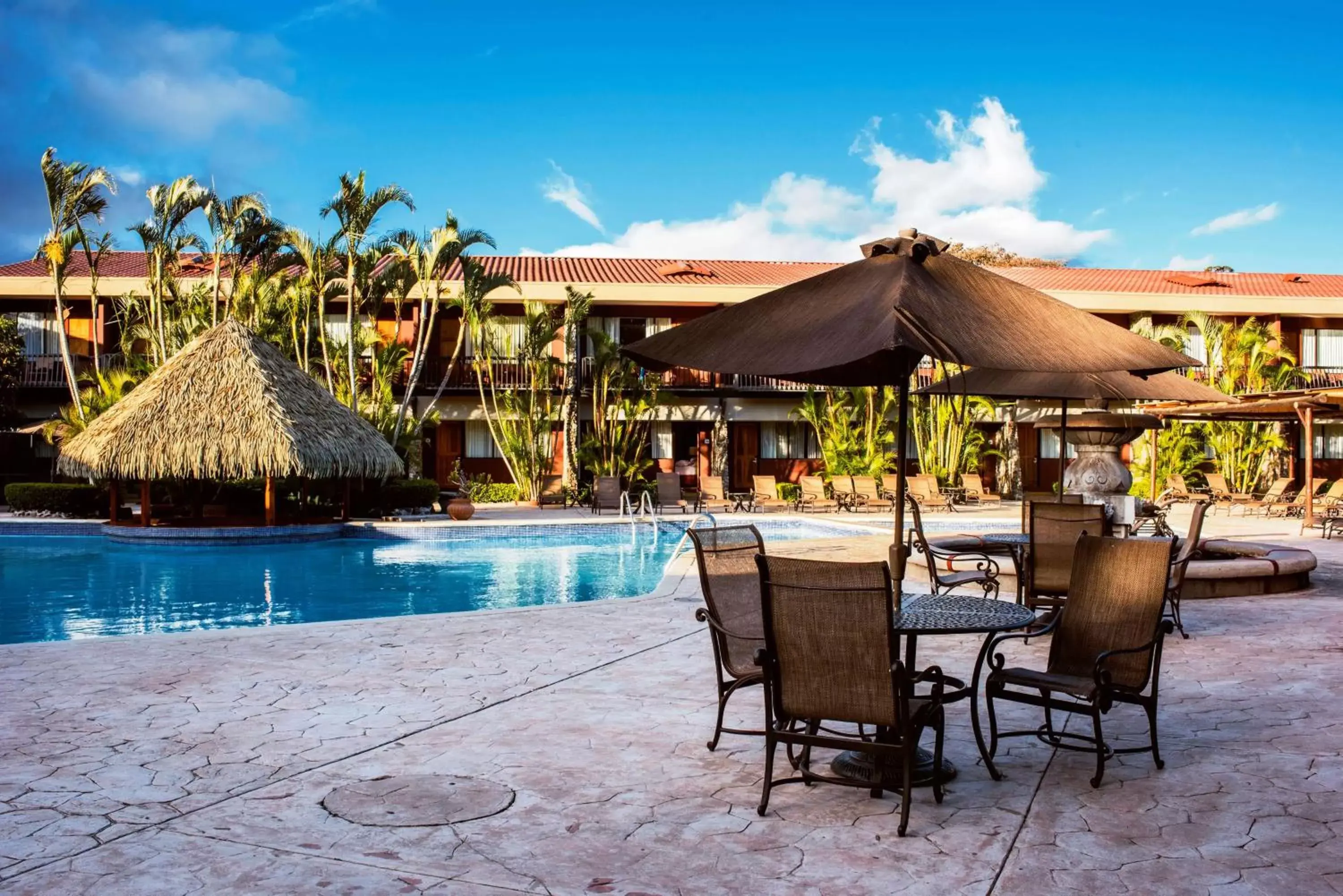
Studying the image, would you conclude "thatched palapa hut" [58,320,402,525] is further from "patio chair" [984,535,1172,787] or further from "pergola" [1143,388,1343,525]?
"patio chair" [984,535,1172,787]

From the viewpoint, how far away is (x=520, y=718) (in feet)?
17.6

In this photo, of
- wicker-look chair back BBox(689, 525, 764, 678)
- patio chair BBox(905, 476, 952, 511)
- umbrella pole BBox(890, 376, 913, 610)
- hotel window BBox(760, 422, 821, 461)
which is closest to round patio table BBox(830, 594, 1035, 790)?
umbrella pole BBox(890, 376, 913, 610)

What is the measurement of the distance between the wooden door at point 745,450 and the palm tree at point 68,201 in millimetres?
15391

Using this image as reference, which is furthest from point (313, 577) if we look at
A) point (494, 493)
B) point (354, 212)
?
point (494, 493)

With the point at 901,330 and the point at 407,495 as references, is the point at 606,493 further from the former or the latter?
the point at 901,330

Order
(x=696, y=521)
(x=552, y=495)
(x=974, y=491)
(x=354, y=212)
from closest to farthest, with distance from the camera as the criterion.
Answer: (x=696, y=521)
(x=354, y=212)
(x=552, y=495)
(x=974, y=491)

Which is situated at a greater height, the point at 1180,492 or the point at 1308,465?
the point at 1308,465

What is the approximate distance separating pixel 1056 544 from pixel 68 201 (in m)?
20.3

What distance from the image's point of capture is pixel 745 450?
29.9 m

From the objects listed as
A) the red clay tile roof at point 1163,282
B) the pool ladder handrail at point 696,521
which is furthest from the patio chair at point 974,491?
the red clay tile roof at point 1163,282

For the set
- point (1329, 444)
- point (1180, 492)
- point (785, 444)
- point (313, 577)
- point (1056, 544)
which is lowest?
point (313, 577)

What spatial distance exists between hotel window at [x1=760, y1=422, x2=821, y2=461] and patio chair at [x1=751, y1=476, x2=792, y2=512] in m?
6.53

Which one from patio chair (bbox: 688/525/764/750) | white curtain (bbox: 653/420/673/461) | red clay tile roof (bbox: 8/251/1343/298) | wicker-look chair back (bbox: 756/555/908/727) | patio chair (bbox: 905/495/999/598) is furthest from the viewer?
red clay tile roof (bbox: 8/251/1343/298)

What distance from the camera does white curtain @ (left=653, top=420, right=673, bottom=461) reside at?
29.2 meters
